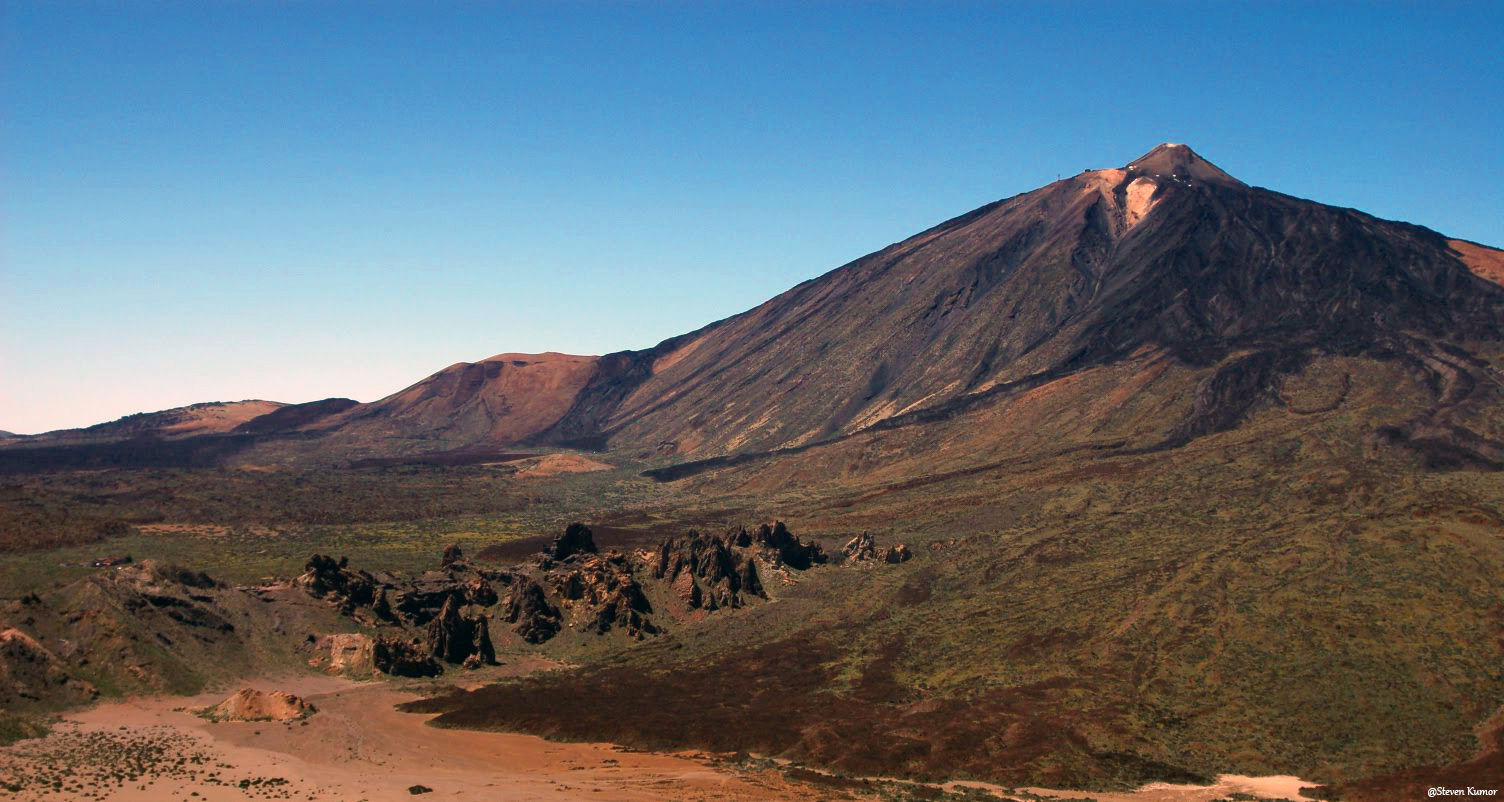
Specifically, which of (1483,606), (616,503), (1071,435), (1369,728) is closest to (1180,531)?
(1483,606)

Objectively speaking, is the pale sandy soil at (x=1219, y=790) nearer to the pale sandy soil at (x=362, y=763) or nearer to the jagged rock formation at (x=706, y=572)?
the pale sandy soil at (x=362, y=763)

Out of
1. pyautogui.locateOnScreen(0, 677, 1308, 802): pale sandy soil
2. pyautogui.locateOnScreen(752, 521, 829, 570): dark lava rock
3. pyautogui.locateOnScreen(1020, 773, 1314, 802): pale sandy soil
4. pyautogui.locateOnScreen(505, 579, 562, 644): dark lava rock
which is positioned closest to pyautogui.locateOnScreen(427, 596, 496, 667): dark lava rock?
pyautogui.locateOnScreen(505, 579, 562, 644): dark lava rock

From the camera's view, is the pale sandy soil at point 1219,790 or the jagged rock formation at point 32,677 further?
the jagged rock formation at point 32,677

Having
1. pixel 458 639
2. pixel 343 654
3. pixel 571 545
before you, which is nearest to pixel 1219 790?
pixel 458 639

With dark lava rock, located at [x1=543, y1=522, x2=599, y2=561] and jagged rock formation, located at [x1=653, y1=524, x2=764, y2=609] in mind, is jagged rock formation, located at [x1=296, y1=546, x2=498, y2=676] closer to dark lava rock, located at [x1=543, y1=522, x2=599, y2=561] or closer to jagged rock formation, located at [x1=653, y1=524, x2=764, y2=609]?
dark lava rock, located at [x1=543, y1=522, x2=599, y2=561]

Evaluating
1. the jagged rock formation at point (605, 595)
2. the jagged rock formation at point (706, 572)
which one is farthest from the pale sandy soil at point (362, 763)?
the jagged rock formation at point (706, 572)
